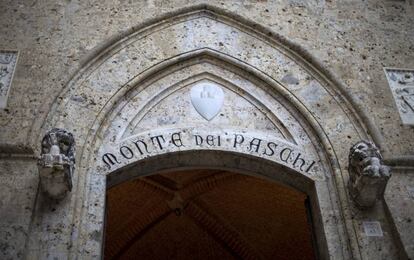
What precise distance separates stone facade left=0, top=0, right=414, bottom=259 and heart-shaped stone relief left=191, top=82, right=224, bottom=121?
26 millimetres

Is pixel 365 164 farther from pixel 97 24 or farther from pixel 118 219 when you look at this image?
pixel 118 219

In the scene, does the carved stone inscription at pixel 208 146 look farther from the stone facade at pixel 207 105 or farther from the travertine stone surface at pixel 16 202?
the travertine stone surface at pixel 16 202

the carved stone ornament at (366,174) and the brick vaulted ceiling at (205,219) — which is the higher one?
the brick vaulted ceiling at (205,219)

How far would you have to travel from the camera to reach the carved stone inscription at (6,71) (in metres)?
5.77

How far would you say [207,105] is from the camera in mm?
6070

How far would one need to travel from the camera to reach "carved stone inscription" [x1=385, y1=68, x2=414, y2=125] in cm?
611

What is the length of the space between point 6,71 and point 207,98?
6.70 feet

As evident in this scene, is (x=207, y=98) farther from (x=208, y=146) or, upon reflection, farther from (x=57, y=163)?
(x=57, y=163)

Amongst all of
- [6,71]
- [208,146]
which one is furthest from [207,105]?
[6,71]

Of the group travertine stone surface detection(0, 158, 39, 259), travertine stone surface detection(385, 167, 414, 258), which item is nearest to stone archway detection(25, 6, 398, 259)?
travertine stone surface detection(0, 158, 39, 259)

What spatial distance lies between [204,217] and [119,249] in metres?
1.52

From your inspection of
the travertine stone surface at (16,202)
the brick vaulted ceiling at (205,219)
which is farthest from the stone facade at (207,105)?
the brick vaulted ceiling at (205,219)

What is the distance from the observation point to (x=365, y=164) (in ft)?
16.7

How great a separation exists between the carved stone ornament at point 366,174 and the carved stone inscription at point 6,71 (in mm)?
3302
